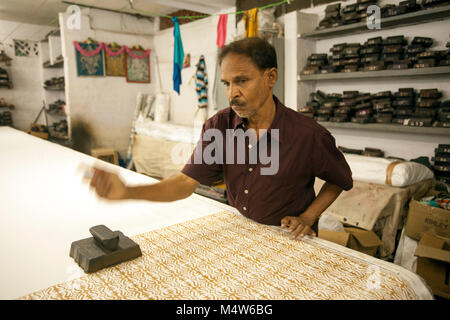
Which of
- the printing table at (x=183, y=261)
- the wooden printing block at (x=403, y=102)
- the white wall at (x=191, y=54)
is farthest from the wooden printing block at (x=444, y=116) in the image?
the white wall at (x=191, y=54)

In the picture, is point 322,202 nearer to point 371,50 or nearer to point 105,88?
point 371,50

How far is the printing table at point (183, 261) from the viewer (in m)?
0.79

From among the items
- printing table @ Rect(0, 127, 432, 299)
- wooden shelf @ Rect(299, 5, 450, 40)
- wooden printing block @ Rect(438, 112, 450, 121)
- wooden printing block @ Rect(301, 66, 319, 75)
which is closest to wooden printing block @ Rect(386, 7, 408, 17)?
wooden shelf @ Rect(299, 5, 450, 40)

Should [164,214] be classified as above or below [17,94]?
below

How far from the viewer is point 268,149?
4.58ft

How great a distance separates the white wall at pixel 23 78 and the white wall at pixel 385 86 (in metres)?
6.21

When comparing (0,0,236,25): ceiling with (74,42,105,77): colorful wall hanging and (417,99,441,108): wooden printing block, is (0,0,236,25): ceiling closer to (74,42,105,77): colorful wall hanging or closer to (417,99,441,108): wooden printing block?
(74,42,105,77): colorful wall hanging

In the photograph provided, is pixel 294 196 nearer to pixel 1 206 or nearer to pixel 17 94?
pixel 1 206

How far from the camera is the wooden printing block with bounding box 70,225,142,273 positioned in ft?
2.89

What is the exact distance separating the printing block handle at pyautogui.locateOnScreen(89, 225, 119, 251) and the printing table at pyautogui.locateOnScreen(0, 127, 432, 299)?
67 mm

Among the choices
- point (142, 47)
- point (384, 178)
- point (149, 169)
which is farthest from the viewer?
point (142, 47)

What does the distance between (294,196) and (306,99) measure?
10.3ft

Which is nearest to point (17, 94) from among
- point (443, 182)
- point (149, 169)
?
point (149, 169)
